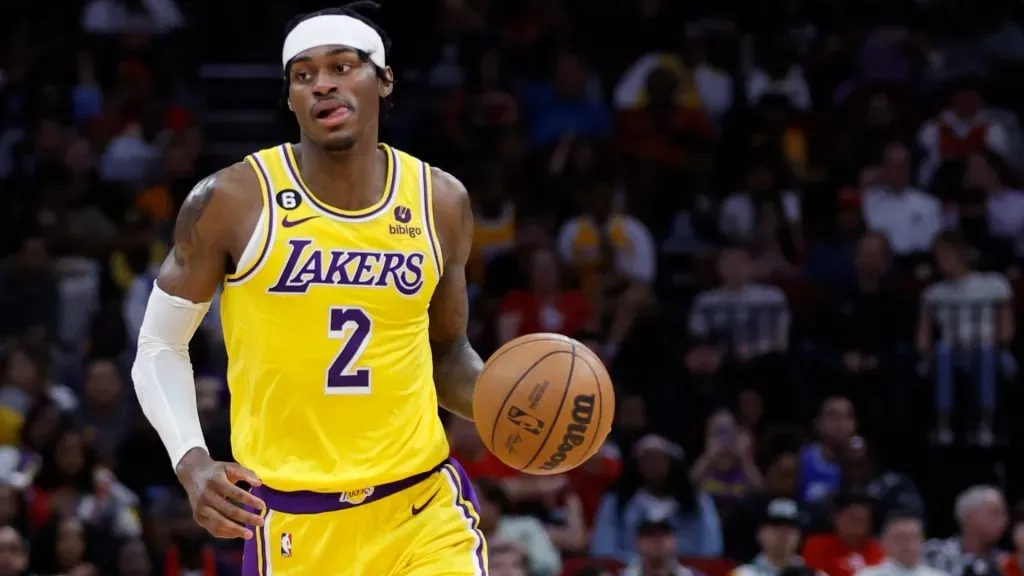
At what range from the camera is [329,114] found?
5.34 m

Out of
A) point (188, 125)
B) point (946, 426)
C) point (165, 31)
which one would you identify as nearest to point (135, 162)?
point (188, 125)

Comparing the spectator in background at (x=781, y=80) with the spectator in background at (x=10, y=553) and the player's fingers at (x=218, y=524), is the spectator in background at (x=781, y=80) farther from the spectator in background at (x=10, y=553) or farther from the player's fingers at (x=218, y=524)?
Answer: the player's fingers at (x=218, y=524)

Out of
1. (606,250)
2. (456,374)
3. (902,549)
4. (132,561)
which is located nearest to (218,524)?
(456,374)

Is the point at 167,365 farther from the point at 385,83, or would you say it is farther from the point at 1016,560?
the point at 1016,560

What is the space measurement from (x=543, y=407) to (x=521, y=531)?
5.14 meters

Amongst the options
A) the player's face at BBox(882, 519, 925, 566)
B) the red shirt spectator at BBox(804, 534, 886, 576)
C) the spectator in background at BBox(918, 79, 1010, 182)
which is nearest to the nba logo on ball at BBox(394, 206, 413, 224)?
the player's face at BBox(882, 519, 925, 566)

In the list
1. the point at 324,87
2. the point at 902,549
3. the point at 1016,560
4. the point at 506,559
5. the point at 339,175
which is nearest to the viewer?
the point at 324,87

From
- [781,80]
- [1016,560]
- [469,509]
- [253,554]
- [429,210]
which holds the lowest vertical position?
[1016,560]

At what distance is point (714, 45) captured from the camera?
50.7ft

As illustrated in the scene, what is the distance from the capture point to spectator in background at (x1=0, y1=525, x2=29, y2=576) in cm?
967

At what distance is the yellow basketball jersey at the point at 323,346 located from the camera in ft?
17.1

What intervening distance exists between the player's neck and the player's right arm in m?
0.20

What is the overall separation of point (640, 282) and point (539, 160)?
162 cm

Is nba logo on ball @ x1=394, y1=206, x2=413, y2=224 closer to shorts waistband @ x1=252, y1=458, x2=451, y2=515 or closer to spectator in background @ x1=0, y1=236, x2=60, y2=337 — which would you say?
shorts waistband @ x1=252, y1=458, x2=451, y2=515
